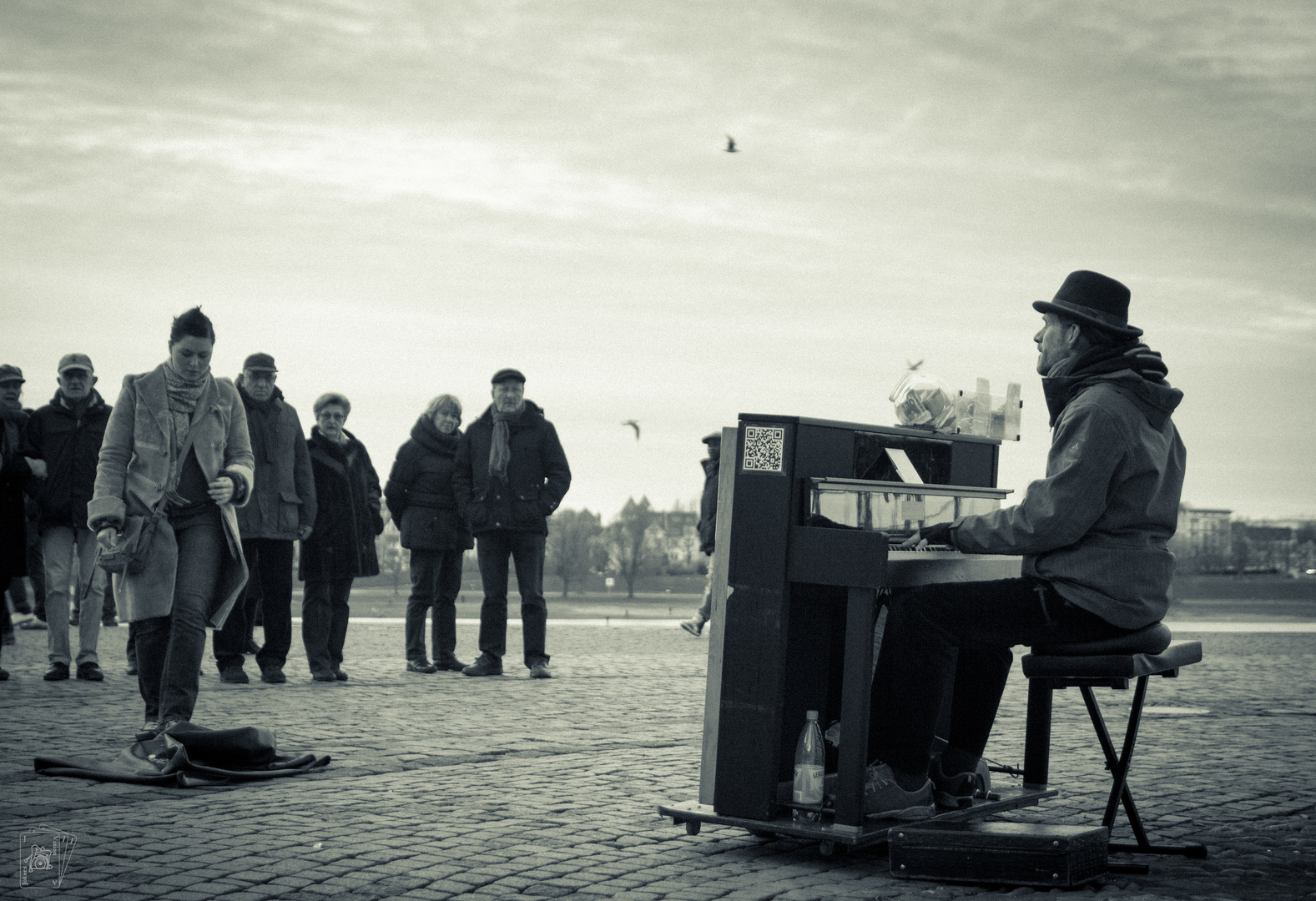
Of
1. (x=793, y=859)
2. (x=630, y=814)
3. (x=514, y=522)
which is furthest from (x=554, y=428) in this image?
(x=793, y=859)

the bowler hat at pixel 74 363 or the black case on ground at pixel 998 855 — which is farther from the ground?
the bowler hat at pixel 74 363

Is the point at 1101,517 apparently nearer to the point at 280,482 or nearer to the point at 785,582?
the point at 785,582

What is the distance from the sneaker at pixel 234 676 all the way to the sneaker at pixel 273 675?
0.14 meters

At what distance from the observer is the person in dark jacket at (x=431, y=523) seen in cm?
1189

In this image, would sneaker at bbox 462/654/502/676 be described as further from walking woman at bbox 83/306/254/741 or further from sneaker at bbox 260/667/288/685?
walking woman at bbox 83/306/254/741

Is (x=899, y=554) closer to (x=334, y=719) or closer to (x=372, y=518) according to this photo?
(x=334, y=719)

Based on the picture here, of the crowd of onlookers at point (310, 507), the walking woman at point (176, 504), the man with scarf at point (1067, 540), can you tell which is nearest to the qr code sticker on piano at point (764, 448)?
the man with scarf at point (1067, 540)

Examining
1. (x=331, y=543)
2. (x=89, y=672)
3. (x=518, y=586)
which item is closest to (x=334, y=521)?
(x=331, y=543)

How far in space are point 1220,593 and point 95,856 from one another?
263 ft

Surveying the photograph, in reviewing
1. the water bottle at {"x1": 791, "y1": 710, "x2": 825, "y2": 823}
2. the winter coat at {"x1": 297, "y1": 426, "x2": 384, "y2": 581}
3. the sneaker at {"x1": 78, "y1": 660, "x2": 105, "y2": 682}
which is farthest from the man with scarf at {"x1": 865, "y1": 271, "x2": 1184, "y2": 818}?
the sneaker at {"x1": 78, "y1": 660, "x2": 105, "y2": 682}

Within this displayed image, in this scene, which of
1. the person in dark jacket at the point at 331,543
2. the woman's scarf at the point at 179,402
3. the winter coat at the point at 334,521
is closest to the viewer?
the woman's scarf at the point at 179,402

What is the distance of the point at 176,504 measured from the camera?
6.84 metres

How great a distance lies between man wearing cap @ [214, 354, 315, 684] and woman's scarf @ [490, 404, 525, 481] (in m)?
1.46

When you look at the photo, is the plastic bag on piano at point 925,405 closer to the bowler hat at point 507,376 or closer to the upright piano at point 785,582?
the upright piano at point 785,582
